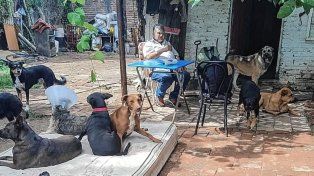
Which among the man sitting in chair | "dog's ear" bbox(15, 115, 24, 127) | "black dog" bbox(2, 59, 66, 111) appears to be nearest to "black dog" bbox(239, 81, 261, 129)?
the man sitting in chair

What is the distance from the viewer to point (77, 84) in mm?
9398

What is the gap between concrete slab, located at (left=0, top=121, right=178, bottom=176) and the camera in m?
3.35

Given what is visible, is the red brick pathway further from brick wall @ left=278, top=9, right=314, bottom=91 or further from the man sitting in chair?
brick wall @ left=278, top=9, right=314, bottom=91

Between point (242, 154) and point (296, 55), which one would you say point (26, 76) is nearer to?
point (242, 154)

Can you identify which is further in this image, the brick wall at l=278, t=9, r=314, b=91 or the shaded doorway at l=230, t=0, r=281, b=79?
the shaded doorway at l=230, t=0, r=281, b=79

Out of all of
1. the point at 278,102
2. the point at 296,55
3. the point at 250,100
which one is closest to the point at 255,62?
the point at 296,55

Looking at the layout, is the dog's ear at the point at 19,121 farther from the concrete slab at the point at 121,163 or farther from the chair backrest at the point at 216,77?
the chair backrest at the point at 216,77

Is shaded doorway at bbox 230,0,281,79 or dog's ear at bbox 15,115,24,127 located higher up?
shaded doorway at bbox 230,0,281,79

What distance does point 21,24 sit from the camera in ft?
54.3

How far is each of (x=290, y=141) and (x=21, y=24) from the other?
48.3ft

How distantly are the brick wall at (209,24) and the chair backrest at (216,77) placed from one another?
9.65 ft

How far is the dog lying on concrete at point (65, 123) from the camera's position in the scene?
15.4 feet

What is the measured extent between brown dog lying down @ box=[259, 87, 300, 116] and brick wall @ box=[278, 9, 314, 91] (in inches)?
73.6

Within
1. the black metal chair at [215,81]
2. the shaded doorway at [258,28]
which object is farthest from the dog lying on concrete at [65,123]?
the shaded doorway at [258,28]
